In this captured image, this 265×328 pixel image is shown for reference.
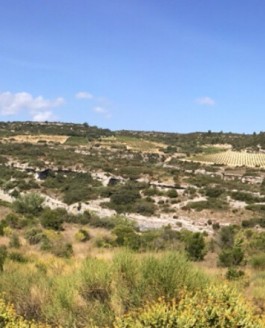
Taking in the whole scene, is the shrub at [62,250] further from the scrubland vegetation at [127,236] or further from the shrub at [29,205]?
the shrub at [29,205]

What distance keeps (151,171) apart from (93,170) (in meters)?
9.02

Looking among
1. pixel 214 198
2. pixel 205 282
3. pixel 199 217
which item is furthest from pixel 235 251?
pixel 214 198

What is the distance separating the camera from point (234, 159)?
101688mm

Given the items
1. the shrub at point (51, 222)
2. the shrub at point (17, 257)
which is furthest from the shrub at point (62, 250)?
the shrub at point (51, 222)

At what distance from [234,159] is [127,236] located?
81964 millimetres

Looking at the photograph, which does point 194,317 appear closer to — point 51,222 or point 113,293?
point 113,293

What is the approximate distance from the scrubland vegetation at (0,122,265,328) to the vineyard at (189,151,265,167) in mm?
1209

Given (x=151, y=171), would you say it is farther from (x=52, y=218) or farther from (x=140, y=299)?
(x=140, y=299)

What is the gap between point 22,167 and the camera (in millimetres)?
73062

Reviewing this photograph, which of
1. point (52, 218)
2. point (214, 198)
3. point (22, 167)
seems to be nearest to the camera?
point (52, 218)

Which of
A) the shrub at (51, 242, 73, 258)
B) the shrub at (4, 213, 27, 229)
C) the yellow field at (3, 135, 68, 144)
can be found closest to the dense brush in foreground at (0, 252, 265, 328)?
the shrub at (51, 242, 73, 258)

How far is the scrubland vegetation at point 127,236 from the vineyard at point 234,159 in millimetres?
1209

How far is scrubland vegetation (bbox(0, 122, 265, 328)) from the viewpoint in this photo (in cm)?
756

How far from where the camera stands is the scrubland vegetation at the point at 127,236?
24.8 feet
